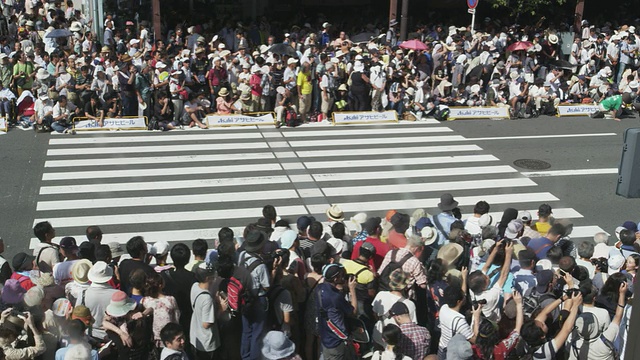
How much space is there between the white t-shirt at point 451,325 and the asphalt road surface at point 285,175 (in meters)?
6.47

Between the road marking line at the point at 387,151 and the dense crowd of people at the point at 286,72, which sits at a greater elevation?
the dense crowd of people at the point at 286,72

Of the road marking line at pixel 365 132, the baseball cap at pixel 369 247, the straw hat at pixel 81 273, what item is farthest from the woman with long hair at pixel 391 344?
the road marking line at pixel 365 132

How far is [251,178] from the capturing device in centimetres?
1602

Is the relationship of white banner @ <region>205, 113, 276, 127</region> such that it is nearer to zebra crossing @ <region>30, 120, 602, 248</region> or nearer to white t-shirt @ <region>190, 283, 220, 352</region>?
zebra crossing @ <region>30, 120, 602, 248</region>

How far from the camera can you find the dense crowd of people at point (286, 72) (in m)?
18.9

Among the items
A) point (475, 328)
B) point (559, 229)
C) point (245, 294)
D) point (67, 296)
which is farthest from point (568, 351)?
point (67, 296)

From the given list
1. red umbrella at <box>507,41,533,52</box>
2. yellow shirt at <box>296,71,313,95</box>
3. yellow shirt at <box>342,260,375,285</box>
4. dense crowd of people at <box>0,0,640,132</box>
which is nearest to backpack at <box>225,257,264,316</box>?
yellow shirt at <box>342,260,375,285</box>

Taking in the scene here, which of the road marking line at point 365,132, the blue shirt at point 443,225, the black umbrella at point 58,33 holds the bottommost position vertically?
the road marking line at point 365,132

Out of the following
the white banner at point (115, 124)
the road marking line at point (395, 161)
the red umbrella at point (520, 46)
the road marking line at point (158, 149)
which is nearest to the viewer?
the road marking line at point (395, 161)

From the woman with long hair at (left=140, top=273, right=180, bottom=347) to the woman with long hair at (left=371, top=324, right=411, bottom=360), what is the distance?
6.69 feet

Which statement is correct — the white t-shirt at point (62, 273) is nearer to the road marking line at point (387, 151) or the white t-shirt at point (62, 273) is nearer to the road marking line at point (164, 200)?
the road marking line at point (164, 200)

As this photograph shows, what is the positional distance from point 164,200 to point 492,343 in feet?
28.9

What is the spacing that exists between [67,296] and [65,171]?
27.9 feet

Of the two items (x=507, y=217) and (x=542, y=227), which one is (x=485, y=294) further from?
(x=542, y=227)
